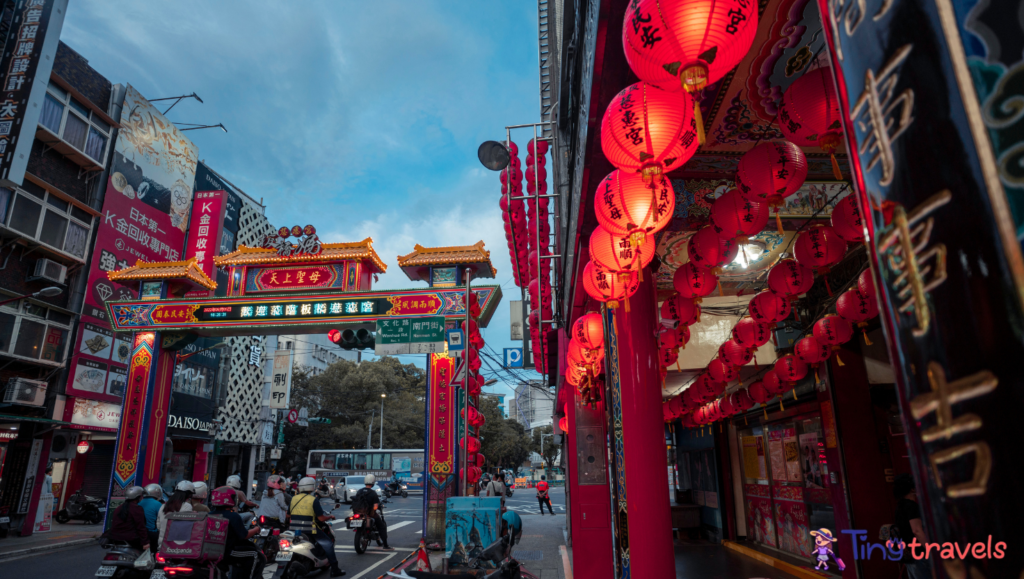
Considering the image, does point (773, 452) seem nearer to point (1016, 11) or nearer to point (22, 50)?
point (1016, 11)

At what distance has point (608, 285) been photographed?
5.04m

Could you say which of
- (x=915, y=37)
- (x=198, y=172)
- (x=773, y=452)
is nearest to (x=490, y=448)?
(x=198, y=172)

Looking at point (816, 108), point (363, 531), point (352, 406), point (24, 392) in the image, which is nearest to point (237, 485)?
point (363, 531)

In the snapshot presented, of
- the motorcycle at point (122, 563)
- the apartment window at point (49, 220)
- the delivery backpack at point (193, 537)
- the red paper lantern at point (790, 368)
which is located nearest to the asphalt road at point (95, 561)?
the motorcycle at point (122, 563)

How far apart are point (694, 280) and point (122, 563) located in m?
7.18

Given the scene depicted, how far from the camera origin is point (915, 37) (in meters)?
0.78

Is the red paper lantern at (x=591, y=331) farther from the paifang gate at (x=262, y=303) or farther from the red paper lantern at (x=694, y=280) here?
the paifang gate at (x=262, y=303)

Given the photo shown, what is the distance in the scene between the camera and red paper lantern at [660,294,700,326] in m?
6.45

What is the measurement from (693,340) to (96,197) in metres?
19.9

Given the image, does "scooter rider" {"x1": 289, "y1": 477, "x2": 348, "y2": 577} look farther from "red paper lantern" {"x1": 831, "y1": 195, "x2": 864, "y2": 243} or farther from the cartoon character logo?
"red paper lantern" {"x1": 831, "y1": 195, "x2": 864, "y2": 243}

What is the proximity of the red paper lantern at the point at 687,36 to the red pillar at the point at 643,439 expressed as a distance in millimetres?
3013

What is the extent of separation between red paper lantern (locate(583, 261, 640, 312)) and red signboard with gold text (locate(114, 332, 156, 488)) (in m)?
15.1

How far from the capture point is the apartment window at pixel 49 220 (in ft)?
51.4

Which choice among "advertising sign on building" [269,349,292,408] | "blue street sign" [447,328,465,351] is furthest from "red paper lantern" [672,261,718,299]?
"advertising sign on building" [269,349,292,408]
